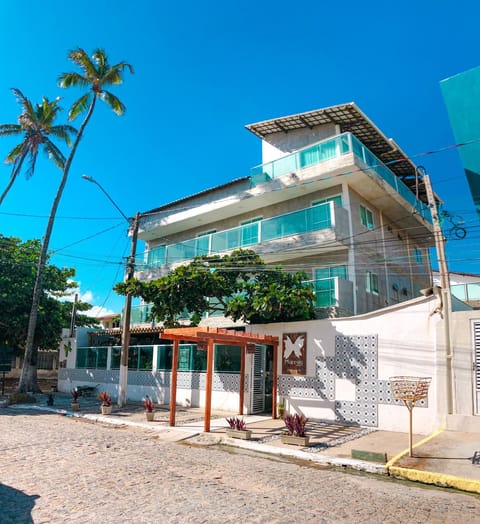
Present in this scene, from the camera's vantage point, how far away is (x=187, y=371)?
18484 millimetres

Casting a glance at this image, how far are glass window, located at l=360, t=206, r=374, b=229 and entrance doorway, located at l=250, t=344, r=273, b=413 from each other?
7.59m

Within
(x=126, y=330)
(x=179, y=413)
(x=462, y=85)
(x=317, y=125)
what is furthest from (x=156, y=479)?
(x=317, y=125)

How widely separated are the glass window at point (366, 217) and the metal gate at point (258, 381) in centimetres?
781

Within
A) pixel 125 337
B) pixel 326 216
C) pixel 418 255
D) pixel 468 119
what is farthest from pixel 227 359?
pixel 418 255

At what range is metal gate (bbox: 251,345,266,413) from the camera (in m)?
15.7

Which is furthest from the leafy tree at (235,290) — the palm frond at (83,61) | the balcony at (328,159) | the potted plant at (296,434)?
the palm frond at (83,61)

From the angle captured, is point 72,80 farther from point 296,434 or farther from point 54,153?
point 296,434

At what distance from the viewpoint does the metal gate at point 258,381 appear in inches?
619

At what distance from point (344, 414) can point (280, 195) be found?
1059 cm

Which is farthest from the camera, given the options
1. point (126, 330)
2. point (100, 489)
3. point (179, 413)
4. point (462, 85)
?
point (126, 330)

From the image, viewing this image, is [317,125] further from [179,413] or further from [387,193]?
[179,413]

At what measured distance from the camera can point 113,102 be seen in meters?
24.5

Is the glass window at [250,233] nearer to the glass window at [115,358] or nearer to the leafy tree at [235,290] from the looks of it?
the leafy tree at [235,290]

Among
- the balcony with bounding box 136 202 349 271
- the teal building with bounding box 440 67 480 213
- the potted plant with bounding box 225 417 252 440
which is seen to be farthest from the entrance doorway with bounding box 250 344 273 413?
the teal building with bounding box 440 67 480 213
